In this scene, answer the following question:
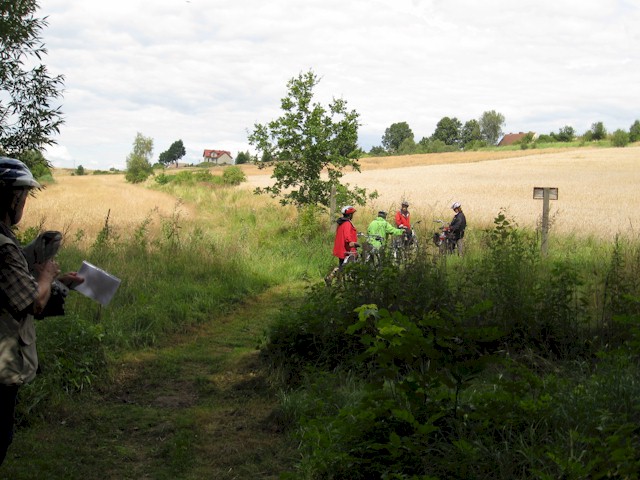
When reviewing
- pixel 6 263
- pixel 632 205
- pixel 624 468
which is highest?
pixel 6 263

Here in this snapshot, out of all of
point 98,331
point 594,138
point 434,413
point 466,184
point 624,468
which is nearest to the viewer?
point 624,468

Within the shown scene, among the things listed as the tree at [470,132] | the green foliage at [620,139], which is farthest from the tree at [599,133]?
the tree at [470,132]

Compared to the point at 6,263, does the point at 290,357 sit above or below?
below

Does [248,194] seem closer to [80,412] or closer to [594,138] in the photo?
[80,412]

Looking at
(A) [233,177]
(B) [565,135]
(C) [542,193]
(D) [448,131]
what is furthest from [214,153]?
(C) [542,193]

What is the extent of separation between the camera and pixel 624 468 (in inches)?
125

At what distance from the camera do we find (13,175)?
349 centimetres

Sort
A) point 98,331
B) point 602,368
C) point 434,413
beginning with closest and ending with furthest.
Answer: point 434,413, point 602,368, point 98,331

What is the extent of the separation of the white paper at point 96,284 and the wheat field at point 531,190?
884 centimetres

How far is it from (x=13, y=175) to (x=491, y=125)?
167 m

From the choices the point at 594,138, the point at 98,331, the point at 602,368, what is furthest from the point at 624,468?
the point at 594,138

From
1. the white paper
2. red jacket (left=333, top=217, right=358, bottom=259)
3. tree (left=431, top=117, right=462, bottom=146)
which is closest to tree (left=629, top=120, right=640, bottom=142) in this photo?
tree (left=431, top=117, right=462, bottom=146)

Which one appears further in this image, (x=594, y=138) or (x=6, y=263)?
(x=594, y=138)

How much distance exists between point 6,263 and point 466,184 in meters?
41.8
